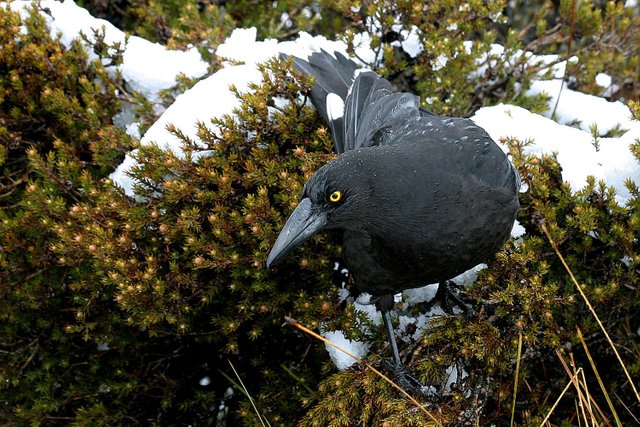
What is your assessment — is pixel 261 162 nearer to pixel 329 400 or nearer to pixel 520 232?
pixel 329 400

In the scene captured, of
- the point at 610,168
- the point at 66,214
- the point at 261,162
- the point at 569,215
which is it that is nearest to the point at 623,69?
the point at 610,168

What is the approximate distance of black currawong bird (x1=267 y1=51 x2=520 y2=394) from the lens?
239 centimetres

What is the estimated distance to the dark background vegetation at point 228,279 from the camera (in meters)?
2.75

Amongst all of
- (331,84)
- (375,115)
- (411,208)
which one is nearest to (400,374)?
(411,208)

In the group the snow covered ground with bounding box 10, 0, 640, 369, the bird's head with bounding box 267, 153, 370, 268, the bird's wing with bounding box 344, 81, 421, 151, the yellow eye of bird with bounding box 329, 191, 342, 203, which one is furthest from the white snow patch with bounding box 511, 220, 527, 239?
the yellow eye of bird with bounding box 329, 191, 342, 203

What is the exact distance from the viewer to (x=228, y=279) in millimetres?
3000

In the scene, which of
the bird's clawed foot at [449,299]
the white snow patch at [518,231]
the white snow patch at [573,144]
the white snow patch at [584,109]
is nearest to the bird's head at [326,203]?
the bird's clawed foot at [449,299]

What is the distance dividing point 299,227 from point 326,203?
0.14m

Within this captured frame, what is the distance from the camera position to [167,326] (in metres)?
3.21

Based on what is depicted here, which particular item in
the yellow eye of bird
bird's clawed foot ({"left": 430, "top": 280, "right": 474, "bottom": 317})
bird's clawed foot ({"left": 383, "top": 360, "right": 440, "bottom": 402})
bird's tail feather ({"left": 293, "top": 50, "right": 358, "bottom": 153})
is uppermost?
bird's tail feather ({"left": 293, "top": 50, "right": 358, "bottom": 153})

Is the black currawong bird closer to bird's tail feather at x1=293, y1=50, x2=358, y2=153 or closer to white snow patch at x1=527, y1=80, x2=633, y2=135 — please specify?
bird's tail feather at x1=293, y1=50, x2=358, y2=153

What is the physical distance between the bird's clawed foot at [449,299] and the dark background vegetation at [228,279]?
0.07m

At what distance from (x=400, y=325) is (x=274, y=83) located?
1.35m

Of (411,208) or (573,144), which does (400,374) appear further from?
(573,144)
